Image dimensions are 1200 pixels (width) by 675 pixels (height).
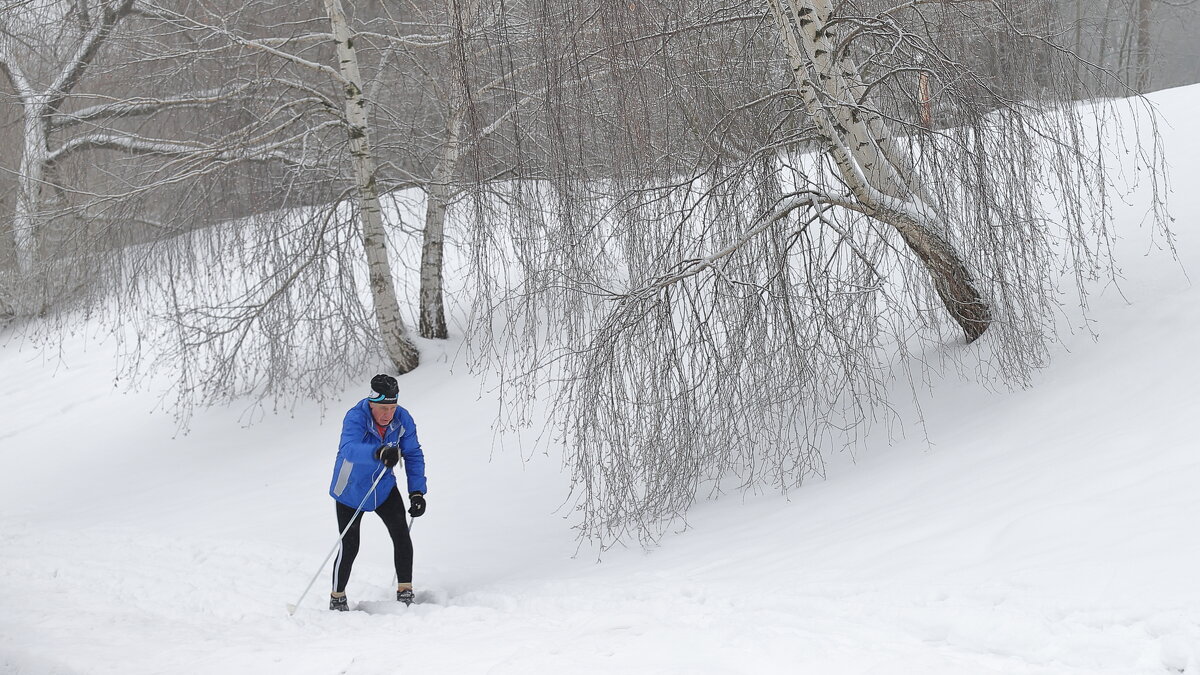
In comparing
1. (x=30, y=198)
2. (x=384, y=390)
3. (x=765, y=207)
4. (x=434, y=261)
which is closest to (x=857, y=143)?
(x=765, y=207)

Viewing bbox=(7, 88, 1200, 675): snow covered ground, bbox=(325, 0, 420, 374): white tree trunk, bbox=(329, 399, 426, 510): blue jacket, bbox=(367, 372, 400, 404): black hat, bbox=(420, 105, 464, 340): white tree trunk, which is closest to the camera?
bbox=(7, 88, 1200, 675): snow covered ground

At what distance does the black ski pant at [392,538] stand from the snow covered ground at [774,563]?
0.24 metres

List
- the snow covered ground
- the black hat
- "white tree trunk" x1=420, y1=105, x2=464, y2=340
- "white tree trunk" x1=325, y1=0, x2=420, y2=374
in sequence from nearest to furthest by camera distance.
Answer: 1. the snow covered ground
2. the black hat
3. "white tree trunk" x1=325, y1=0, x2=420, y2=374
4. "white tree trunk" x1=420, y1=105, x2=464, y2=340

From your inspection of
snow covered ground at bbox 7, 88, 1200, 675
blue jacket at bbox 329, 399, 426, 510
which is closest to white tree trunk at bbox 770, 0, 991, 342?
snow covered ground at bbox 7, 88, 1200, 675

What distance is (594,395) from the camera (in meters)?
5.84

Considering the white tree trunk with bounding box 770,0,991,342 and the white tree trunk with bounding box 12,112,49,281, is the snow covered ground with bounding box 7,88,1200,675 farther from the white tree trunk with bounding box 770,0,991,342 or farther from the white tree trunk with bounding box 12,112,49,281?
the white tree trunk with bounding box 12,112,49,281

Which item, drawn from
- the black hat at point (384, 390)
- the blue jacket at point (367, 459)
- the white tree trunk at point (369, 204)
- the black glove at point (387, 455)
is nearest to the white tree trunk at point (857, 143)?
the black hat at point (384, 390)

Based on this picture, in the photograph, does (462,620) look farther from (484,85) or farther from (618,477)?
(484,85)

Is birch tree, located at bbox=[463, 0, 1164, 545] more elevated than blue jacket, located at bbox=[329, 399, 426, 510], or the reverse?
birch tree, located at bbox=[463, 0, 1164, 545]

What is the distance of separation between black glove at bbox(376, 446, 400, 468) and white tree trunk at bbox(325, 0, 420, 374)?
494 cm

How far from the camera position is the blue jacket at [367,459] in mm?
6008

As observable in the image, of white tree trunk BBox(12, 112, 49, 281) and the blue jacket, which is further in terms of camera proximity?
white tree trunk BBox(12, 112, 49, 281)

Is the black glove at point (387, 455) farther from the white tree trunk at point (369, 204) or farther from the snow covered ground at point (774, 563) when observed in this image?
the white tree trunk at point (369, 204)

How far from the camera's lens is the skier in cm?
600
